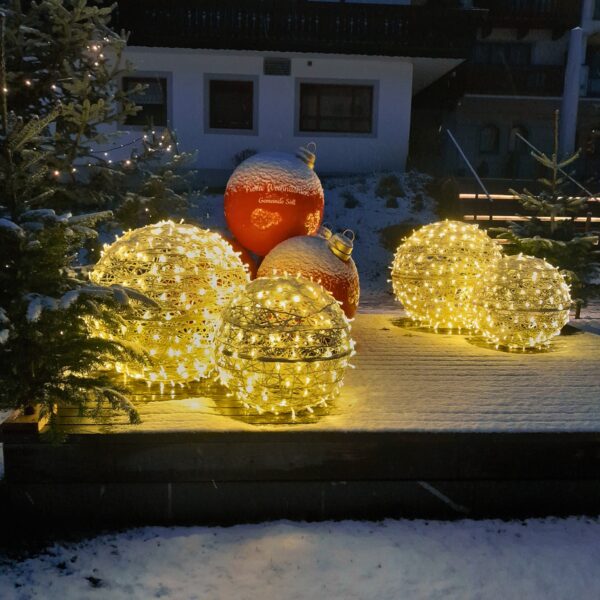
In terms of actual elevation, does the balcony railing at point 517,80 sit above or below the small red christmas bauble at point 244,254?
above

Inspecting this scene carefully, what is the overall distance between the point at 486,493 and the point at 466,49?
18.3 meters

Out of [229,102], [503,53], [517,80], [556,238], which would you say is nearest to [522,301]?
[556,238]

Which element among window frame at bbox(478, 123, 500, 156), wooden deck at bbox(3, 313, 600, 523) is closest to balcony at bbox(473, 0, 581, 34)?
window frame at bbox(478, 123, 500, 156)

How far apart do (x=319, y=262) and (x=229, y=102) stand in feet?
50.5

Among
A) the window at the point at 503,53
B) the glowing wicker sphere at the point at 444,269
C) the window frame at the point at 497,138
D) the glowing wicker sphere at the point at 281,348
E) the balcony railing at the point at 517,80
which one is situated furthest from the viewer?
the window frame at the point at 497,138

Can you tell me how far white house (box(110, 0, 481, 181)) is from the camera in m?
19.4

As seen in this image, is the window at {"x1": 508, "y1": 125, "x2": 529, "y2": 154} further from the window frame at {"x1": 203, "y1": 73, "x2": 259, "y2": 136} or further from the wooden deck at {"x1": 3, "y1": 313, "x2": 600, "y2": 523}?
the wooden deck at {"x1": 3, "y1": 313, "x2": 600, "y2": 523}

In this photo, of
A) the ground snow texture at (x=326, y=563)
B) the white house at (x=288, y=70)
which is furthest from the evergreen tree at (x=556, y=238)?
the white house at (x=288, y=70)

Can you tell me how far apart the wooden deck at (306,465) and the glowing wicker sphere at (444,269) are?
9.22 ft

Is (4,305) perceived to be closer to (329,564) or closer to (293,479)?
(293,479)

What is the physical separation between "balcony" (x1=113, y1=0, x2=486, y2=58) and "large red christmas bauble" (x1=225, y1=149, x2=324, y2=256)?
13.7 metres

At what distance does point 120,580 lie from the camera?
145 inches

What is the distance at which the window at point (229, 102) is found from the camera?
20.7 metres

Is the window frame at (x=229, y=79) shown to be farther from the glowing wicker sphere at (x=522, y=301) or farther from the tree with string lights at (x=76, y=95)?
the glowing wicker sphere at (x=522, y=301)
